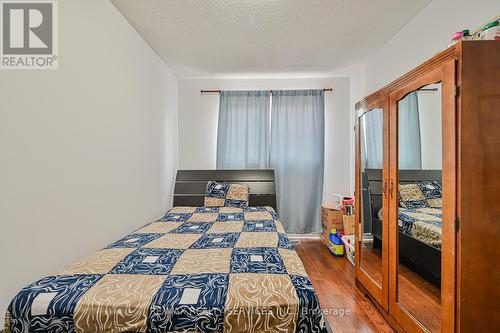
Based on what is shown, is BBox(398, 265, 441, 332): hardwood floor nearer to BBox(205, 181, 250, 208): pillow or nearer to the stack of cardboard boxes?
the stack of cardboard boxes

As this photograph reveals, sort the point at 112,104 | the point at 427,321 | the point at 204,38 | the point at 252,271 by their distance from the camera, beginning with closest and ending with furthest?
the point at 252,271
the point at 427,321
the point at 112,104
the point at 204,38

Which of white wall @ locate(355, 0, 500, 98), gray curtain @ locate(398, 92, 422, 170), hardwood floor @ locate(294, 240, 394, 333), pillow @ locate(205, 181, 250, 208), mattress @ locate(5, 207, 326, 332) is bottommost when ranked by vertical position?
hardwood floor @ locate(294, 240, 394, 333)

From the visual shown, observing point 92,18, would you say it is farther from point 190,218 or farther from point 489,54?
point 489,54

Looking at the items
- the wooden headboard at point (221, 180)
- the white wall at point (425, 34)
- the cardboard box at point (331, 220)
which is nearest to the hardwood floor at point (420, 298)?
the cardboard box at point (331, 220)

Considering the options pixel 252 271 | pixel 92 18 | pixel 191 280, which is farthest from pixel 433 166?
pixel 92 18

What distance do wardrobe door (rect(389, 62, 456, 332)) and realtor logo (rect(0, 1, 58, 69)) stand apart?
7.74 ft

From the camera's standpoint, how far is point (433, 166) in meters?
1.34

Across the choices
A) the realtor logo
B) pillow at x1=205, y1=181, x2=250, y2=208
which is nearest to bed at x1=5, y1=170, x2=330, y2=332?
the realtor logo

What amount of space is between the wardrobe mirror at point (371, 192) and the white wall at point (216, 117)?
5.12ft

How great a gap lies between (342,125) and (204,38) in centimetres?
249

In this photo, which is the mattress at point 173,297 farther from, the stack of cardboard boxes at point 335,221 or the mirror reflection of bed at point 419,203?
the stack of cardboard boxes at point 335,221

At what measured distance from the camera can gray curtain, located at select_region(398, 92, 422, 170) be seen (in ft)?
4.91

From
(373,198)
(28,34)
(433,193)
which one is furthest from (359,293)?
(28,34)

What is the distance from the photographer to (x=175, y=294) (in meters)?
1.06
